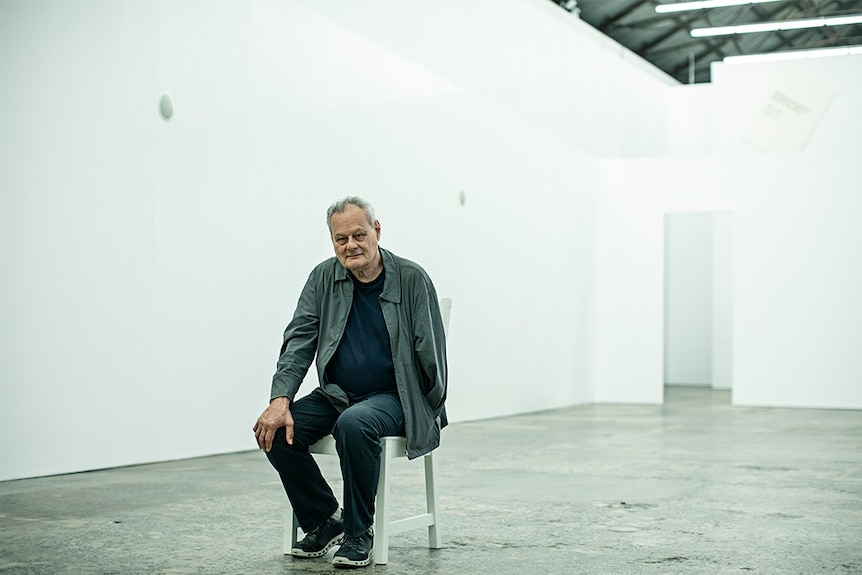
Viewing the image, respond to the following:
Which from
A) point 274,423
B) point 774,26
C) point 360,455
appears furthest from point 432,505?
Answer: point 774,26

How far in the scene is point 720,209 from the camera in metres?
11.9

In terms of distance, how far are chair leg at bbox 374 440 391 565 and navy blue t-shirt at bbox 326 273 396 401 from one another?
242 millimetres

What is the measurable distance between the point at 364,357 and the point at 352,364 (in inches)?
1.7

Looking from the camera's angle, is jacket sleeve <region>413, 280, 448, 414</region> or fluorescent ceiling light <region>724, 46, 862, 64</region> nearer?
jacket sleeve <region>413, 280, 448, 414</region>

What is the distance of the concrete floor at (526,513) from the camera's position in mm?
3395

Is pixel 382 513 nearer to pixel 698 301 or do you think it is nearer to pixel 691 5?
pixel 698 301

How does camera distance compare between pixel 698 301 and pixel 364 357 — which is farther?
pixel 698 301

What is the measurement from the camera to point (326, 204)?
7.63 m

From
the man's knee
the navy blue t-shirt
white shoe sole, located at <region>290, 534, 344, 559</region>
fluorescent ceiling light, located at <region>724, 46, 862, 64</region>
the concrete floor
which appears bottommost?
the concrete floor

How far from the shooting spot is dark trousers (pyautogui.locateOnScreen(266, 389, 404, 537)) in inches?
126

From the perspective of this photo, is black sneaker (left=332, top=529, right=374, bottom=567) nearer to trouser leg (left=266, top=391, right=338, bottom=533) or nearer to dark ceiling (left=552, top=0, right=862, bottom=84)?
trouser leg (left=266, top=391, right=338, bottom=533)

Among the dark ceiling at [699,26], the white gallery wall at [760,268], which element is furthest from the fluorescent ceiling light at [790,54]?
the white gallery wall at [760,268]

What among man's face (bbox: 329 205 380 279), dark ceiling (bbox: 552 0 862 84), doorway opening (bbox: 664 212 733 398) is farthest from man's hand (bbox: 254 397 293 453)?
dark ceiling (bbox: 552 0 862 84)

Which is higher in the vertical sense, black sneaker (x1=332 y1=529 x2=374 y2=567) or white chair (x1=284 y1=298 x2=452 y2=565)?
white chair (x1=284 y1=298 x2=452 y2=565)
